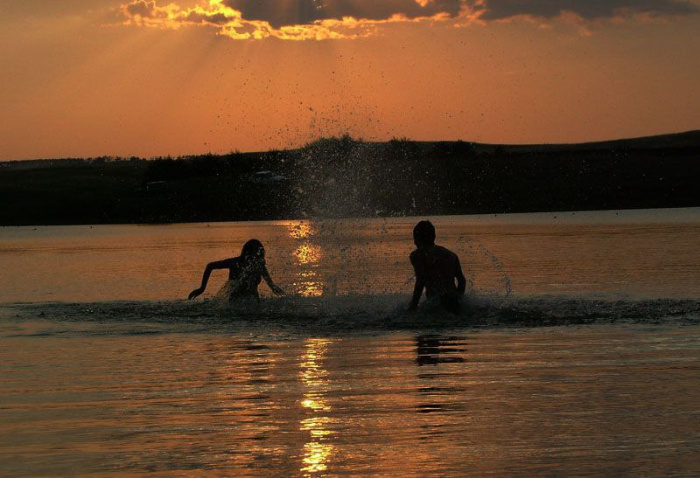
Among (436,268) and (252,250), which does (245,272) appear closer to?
(252,250)

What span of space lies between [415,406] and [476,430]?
1268mm

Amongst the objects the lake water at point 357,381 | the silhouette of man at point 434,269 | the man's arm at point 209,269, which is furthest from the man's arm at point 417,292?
the man's arm at point 209,269

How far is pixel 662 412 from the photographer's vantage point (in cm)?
1098

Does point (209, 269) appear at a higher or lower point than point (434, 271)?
higher

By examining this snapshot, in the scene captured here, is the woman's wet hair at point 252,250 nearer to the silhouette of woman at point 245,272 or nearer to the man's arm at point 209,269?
the silhouette of woman at point 245,272

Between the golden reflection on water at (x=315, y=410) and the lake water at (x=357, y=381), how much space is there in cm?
3

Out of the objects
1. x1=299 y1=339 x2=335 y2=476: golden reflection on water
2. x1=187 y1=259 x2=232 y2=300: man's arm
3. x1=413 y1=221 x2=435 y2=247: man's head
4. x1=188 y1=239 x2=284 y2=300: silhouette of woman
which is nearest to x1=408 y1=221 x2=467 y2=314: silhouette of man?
x1=413 y1=221 x2=435 y2=247: man's head

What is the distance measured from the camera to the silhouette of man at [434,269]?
65.4 feet

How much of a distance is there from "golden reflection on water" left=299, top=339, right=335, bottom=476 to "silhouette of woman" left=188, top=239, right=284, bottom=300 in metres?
5.24

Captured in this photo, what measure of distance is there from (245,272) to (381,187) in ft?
268

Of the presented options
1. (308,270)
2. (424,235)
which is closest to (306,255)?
(308,270)

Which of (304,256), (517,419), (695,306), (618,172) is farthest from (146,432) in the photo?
(618,172)

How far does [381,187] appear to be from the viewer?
104125mm

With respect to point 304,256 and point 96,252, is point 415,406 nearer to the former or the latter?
point 304,256
